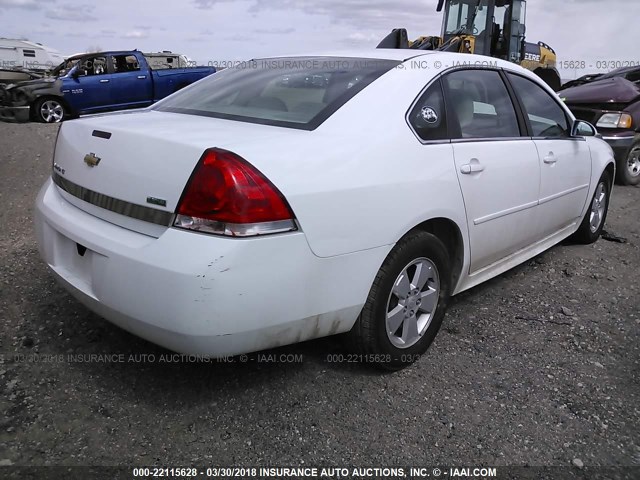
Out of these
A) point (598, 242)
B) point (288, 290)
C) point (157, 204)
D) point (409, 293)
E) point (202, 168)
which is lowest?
point (598, 242)

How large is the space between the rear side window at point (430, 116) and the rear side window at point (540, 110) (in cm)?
95

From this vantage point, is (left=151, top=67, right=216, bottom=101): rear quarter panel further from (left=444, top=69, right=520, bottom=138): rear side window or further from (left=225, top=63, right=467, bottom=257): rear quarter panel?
(left=225, top=63, right=467, bottom=257): rear quarter panel

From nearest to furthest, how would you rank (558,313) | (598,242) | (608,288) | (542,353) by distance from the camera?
(542,353) → (558,313) → (608,288) → (598,242)

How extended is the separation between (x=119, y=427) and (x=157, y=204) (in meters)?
0.95

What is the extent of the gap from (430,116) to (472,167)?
1.18ft

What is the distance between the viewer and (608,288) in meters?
3.93

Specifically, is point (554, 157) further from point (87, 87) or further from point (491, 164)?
point (87, 87)

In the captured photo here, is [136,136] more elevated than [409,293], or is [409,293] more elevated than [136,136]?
[136,136]

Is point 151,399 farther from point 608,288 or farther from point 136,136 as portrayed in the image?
point 608,288

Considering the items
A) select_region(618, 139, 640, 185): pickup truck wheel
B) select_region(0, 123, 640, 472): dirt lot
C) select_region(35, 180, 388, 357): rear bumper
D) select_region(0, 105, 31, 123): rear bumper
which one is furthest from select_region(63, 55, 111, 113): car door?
select_region(35, 180, 388, 357): rear bumper

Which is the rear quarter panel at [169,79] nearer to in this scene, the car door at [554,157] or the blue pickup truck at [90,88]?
the blue pickup truck at [90,88]

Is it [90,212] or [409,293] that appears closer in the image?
[90,212]

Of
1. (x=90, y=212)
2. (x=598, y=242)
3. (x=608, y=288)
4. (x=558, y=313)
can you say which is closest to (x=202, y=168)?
(x=90, y=212)

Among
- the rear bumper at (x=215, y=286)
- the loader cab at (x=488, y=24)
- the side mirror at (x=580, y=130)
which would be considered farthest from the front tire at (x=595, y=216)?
the loader cab at (x=488, y=24)
